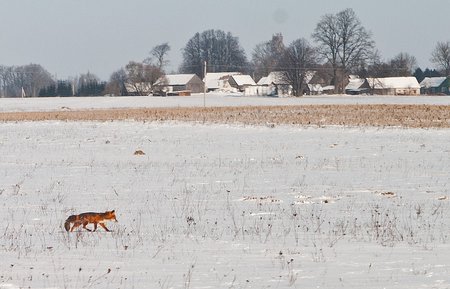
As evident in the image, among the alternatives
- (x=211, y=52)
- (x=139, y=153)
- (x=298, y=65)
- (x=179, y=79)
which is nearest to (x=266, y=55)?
(x=211, y=52)

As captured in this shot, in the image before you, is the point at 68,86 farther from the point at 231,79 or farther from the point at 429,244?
the point at 429,244

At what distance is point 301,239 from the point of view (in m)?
9.65

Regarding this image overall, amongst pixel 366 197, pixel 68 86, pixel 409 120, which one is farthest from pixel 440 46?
pixel 366 197

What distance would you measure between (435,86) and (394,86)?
15.4 meters

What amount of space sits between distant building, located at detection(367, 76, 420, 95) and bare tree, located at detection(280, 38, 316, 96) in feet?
45.1

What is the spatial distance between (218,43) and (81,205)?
154 metres

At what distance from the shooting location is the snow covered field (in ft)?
25.1

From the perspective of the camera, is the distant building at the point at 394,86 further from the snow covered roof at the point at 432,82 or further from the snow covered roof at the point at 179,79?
the snow covered roof at the point at 179,79

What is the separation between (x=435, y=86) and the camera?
138000 millimetres

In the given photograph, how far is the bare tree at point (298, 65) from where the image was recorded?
366ft

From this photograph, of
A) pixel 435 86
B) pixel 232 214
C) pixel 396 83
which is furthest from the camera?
pixel 435 86

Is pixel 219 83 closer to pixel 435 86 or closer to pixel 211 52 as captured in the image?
pixel 211 52

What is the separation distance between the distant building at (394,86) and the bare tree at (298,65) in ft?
45.1

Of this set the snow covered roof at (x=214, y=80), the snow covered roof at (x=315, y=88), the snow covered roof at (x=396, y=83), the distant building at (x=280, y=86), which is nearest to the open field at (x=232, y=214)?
the distant building at (x=280, y=86)
